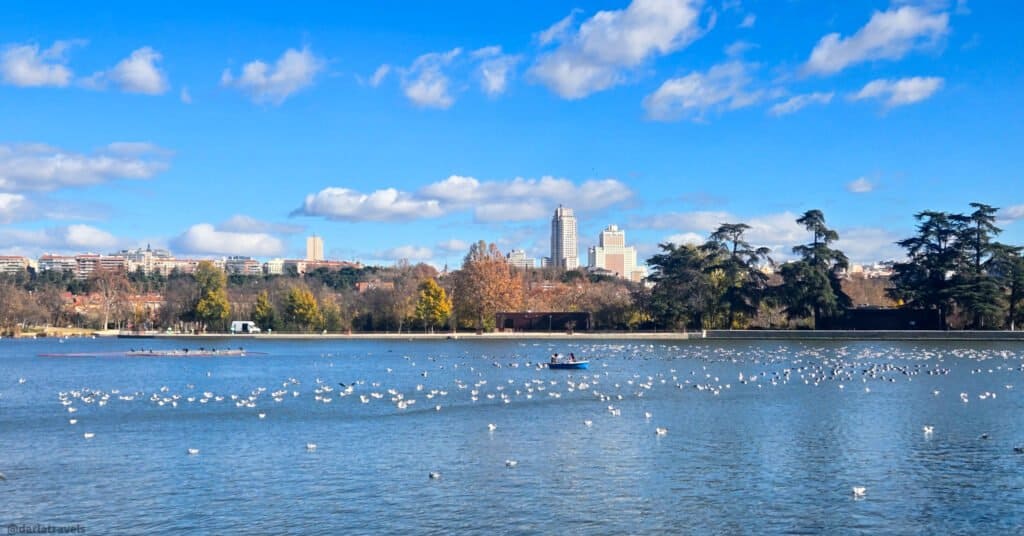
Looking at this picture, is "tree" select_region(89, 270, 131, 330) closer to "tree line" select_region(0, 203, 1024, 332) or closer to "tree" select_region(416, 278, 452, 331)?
"tree line" select_region(0, 203, 1024, 332)

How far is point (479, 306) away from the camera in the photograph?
107m

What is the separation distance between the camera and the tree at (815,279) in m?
88.0

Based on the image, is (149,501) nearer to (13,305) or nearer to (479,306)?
(479,306)

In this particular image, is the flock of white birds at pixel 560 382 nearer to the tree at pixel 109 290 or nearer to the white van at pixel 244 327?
the white van at pixel 244 327

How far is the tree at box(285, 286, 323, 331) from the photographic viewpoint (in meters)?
115

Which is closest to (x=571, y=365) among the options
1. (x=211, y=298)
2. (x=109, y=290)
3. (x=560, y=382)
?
(x=560, y=382)

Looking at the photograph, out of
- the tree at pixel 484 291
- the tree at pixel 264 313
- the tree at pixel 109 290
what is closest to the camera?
the tree at pixel 484 291

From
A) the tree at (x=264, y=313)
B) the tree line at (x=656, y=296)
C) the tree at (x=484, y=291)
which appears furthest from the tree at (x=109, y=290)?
the tree at (x=484, y=291)

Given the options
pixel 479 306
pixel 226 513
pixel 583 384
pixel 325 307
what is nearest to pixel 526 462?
pixel 226 513

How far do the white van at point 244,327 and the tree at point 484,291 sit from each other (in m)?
26.4

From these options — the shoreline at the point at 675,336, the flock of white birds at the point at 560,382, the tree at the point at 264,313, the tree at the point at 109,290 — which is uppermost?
the tree at the point at 109,290

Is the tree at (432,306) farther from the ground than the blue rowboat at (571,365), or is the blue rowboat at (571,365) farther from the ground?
the tree at (432,306)

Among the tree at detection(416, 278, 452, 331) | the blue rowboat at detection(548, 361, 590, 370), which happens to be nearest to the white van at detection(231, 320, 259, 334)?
the tree at detection(416, 278, 452, 331)

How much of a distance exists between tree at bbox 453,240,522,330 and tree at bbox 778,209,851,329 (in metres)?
31.7
